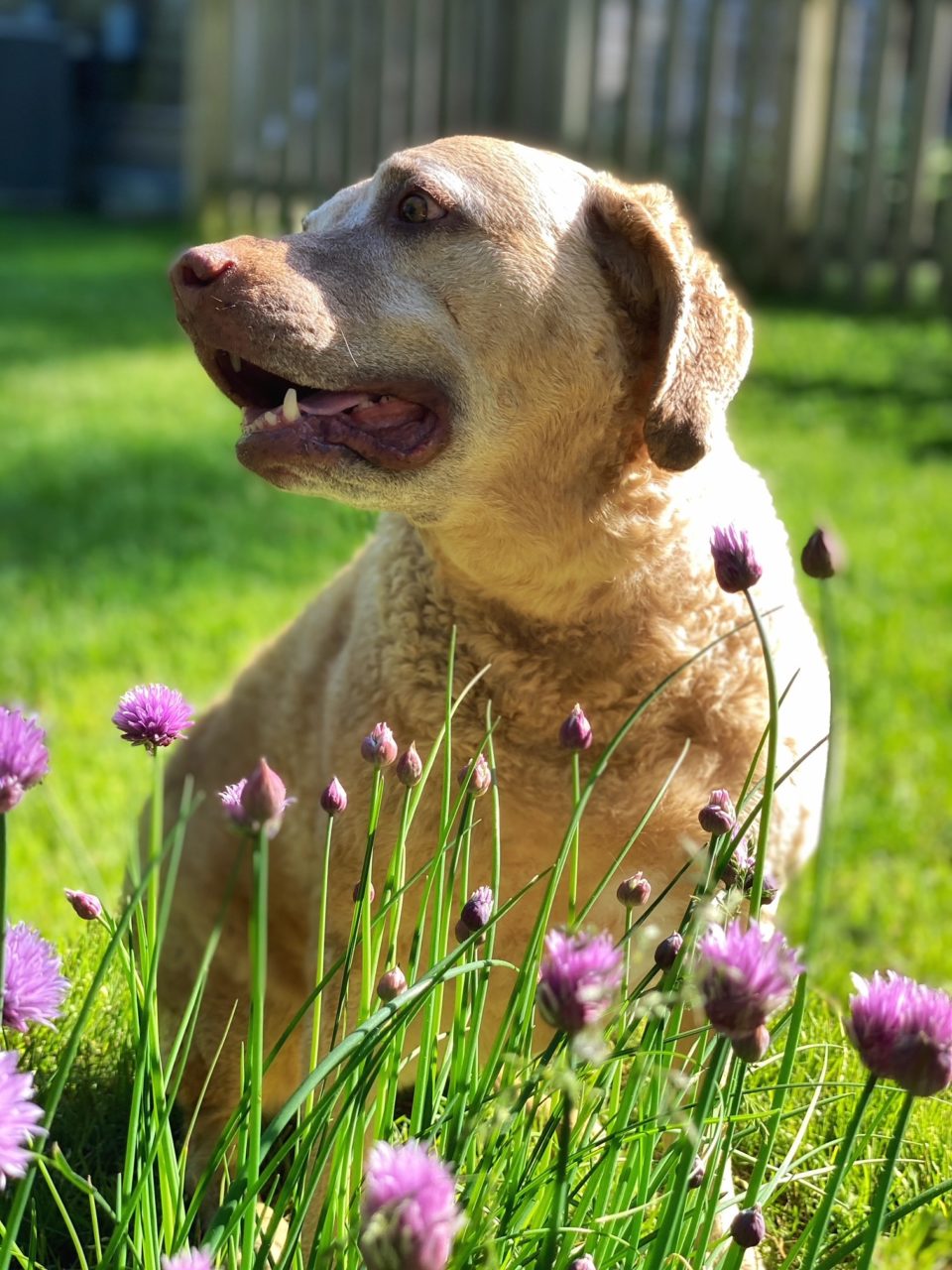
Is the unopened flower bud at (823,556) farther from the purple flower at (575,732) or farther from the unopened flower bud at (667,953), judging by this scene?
the unopened flower bud at (667,953)

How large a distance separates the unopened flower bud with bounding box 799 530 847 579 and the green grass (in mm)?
870

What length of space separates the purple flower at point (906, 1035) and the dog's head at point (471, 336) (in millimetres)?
1219

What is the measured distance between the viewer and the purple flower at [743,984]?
1.14 meters

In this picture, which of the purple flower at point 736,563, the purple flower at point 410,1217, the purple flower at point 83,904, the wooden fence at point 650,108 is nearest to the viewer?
the purple flower at point 410,1217

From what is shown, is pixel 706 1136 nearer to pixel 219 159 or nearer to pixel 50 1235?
pixel 50 1235

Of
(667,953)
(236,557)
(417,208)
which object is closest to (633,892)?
(667,953)

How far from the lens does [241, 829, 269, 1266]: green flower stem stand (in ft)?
Result: 4.11

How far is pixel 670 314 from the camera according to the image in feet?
7.65

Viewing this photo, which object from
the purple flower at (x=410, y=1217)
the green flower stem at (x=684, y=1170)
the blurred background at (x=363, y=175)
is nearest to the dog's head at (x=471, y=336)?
the blurred background at (x=363, y=175)

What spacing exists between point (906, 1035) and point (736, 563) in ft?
1.56

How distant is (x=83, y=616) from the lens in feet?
16.9

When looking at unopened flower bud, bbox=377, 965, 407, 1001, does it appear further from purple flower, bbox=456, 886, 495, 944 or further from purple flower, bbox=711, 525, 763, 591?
purple flower, bbox=711, 525, 763, 591

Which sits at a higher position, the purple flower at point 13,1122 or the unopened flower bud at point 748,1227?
the purple flower at point 13,1122

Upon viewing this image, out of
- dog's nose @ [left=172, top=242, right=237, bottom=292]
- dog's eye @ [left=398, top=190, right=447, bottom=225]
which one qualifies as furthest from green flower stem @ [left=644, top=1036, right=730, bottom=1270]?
dog's eye @ [left=398, top=190, right=447, bottom=225]
